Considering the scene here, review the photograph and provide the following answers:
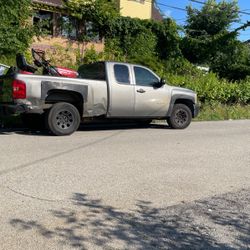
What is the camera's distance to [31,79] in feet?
36.6

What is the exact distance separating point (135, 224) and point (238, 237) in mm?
1088

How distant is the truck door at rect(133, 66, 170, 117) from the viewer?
42.8 ft

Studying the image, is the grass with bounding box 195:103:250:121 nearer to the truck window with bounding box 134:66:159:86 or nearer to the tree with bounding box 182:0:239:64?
the truck window with bounding box 134:66:159:86

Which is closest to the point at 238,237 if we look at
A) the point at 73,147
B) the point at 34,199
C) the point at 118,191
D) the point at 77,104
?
the point at 118,191

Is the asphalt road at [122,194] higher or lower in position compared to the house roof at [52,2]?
lower

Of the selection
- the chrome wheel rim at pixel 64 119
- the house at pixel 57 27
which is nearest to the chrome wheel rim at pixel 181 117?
the chrome wheel rim at pixel 64 119

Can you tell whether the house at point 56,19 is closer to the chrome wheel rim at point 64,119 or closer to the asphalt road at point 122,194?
the chrome wheel rim at point 64,119

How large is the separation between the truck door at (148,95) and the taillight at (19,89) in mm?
3114

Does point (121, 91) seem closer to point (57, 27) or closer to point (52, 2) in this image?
point (57, 27)

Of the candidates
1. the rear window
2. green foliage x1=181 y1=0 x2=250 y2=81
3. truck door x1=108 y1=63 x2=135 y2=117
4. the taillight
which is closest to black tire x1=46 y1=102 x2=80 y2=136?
the taillight

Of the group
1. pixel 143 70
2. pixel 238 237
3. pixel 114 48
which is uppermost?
pixel 114 48

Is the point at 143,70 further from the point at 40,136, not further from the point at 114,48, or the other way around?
the point at 114,48

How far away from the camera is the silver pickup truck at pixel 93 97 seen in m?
11.3

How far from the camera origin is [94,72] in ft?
42.2
